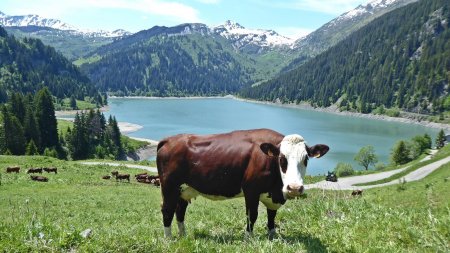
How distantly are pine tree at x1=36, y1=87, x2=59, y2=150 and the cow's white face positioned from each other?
113 meters

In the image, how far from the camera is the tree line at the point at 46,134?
9600 cm

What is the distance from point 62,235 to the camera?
7441mm

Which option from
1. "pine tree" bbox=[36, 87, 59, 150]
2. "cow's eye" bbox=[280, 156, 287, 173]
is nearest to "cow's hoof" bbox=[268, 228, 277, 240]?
"cow's eye" bbox=[280, 156, 287, 173]

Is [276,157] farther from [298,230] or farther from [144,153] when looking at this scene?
[144,153]

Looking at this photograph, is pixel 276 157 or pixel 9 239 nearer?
pixel 9 239

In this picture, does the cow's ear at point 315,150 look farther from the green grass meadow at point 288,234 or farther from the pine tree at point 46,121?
the pine tree at point 46,121

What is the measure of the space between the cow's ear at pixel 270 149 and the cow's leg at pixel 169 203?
275cm

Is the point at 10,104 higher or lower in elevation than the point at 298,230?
lower

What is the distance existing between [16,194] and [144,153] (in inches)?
4127

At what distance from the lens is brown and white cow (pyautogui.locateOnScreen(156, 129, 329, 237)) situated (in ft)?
27.7

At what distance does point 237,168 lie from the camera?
30.6 feet

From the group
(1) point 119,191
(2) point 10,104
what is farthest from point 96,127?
(1) point 119,191

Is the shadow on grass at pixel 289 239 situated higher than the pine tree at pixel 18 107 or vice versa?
the shadow on grass at pixel 289 239

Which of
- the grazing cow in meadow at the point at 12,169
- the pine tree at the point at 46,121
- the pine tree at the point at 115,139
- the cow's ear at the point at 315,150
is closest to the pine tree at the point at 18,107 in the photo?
the pine tree at the point at 46,121
